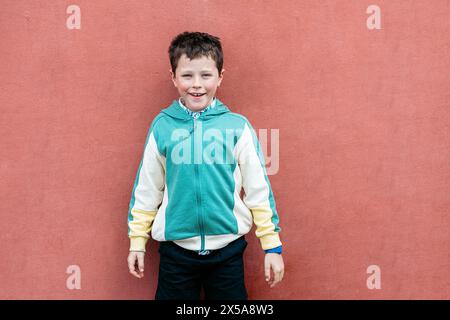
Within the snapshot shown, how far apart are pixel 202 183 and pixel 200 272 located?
0.35m

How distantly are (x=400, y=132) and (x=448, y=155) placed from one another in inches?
9.3

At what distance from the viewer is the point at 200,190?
1436mm

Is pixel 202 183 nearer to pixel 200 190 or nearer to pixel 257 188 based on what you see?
pixel 200 190

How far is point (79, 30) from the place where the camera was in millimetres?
1653

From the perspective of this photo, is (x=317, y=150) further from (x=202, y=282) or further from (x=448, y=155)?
(x=202, y=282)

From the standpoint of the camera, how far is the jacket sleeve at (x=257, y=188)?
1.48 metres

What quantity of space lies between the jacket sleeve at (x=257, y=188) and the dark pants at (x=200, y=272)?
126mm

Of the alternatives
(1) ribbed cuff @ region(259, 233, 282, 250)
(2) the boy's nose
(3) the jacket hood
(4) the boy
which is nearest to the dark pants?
(4) the boy

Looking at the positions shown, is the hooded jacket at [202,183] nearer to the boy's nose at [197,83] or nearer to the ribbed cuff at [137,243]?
the ribbed cuff at [137,243]

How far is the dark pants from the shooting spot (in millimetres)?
1484

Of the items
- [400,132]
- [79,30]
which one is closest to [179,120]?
[79,30]

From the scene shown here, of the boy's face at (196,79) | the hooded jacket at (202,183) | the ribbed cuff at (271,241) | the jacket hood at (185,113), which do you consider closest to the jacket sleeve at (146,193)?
the hooded jacket at (202,183)

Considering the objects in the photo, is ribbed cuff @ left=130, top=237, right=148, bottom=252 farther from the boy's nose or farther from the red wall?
the boy's nose

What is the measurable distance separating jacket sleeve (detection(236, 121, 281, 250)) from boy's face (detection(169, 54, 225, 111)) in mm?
201
